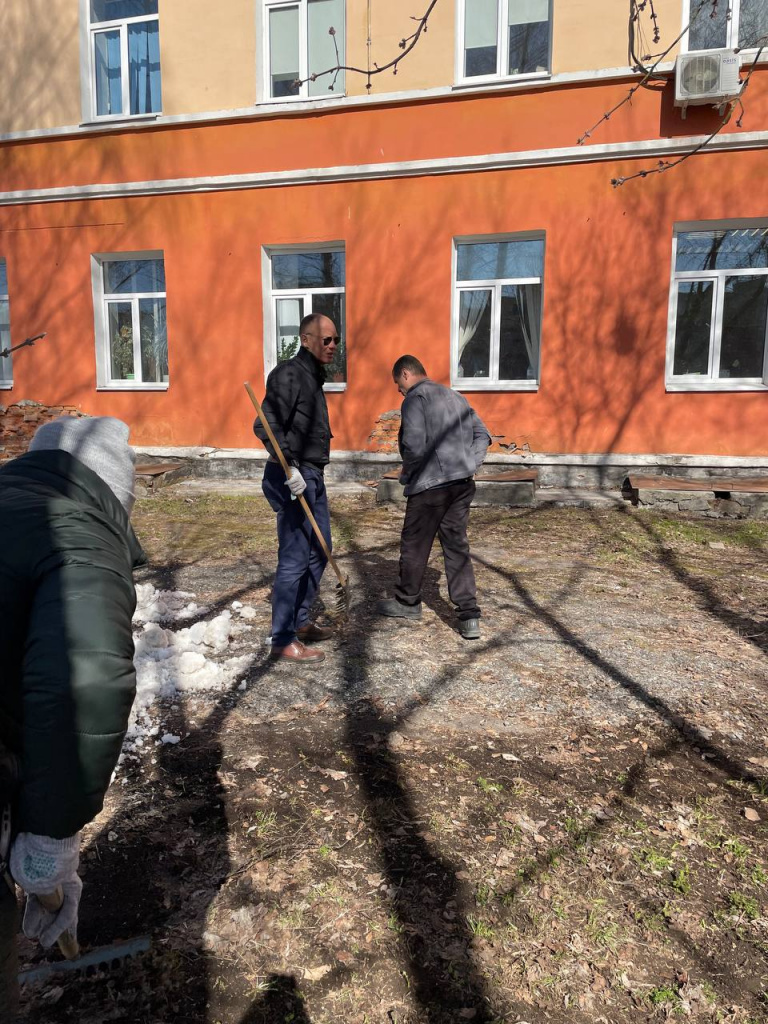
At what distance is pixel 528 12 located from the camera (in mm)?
9727

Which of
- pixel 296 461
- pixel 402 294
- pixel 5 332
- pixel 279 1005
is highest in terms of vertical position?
pixel 402 294

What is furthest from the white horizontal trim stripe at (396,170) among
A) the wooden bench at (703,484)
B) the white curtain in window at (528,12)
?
the wooden bench at (703,484)

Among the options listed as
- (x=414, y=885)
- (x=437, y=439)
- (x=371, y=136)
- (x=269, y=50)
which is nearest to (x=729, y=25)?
(x=371, y=136)

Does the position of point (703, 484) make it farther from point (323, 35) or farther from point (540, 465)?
point (323, 35)

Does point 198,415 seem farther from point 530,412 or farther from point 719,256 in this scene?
point 719,256

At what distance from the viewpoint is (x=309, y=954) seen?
7.47 ft

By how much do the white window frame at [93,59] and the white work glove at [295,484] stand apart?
368 inches

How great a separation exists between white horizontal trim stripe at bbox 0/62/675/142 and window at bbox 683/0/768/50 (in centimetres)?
70

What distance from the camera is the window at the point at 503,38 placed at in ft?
31.8

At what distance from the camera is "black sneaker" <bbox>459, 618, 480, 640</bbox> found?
15.9ft

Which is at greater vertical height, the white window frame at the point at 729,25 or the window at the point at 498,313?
the white window frame at the point at 729,25

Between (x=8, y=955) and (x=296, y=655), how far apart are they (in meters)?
3.01

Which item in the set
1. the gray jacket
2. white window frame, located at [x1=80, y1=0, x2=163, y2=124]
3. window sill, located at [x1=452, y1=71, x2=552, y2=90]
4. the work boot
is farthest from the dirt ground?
white window frame, located at [x1=80, y1=0, x2=163, y2=124]

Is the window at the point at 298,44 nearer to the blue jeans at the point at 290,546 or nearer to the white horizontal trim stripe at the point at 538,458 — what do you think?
the white horizontal trim stripe at the point at 538,458
